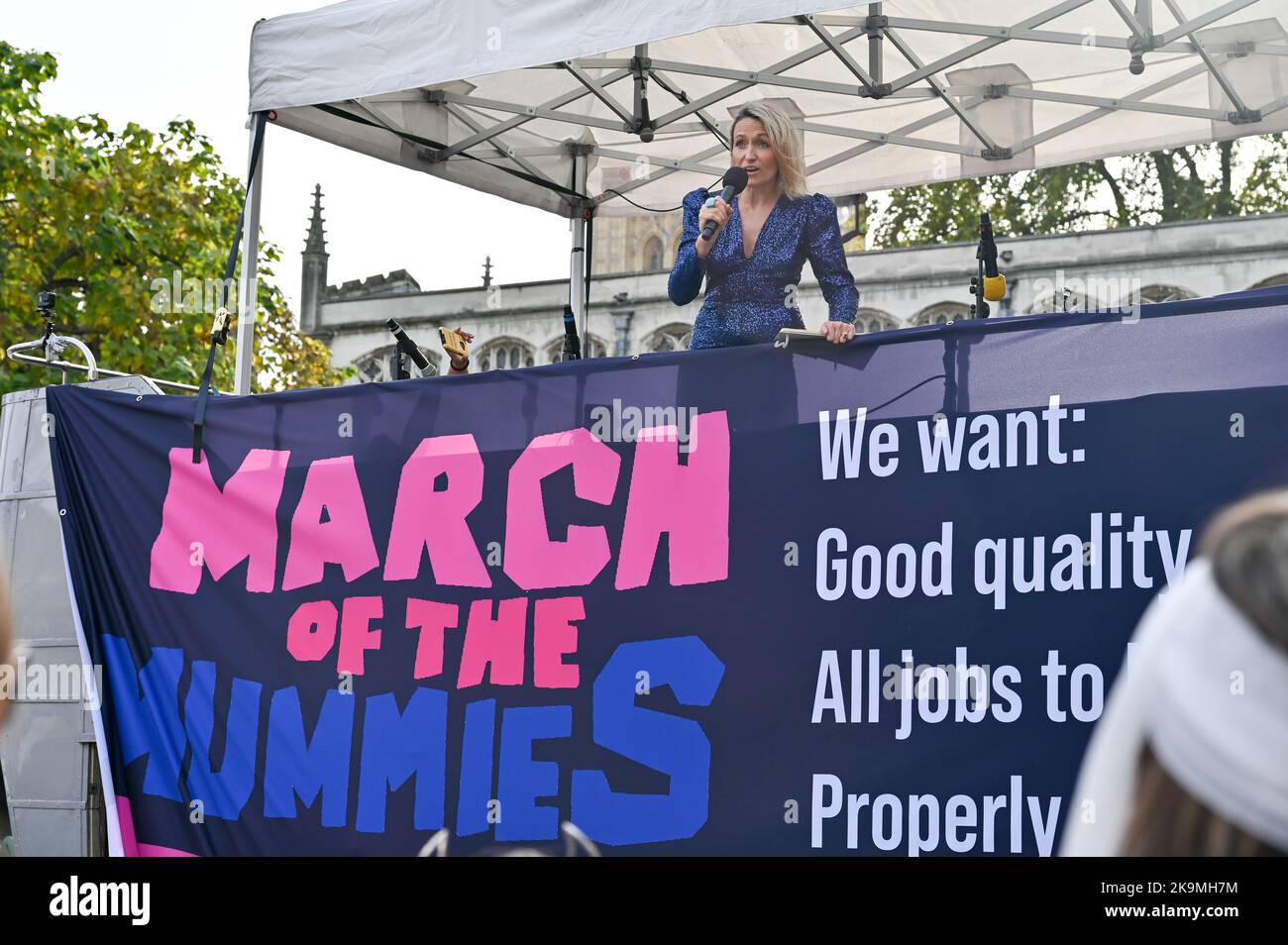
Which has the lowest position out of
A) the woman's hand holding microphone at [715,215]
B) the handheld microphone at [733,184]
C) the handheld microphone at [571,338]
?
the handheld microphone at [571,338]

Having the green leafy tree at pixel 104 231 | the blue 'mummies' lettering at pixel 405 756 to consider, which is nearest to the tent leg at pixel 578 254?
the blue 'mummies' lettering at pixel 405 756

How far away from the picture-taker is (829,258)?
5023 millimetres

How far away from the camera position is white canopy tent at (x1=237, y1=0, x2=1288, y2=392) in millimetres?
5840

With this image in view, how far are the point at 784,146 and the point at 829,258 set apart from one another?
1.61 feet

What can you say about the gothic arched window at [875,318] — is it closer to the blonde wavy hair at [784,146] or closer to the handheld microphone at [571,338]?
the handheld microphone at [571,338]

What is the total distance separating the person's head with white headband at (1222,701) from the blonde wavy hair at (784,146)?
4396 millimetres

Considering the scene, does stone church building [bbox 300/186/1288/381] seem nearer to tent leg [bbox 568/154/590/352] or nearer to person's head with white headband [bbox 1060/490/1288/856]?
tent leg [bbox 568/154/590/352]

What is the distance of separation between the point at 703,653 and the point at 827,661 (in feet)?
1.39

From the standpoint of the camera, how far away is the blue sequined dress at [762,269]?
505cm

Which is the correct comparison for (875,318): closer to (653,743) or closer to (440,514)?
(440,514)

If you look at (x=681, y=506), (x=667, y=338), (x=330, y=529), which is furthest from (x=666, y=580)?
(x=667, y=338)
